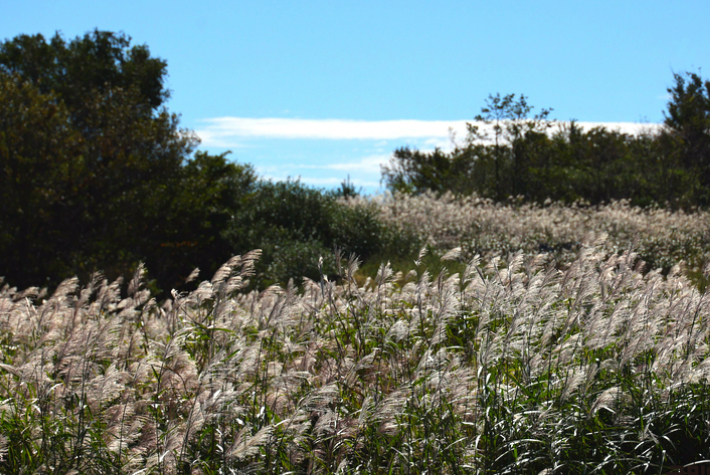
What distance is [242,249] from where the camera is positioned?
15.2m

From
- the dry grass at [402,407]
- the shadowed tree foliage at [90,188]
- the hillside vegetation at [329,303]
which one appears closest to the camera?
the dry grass at [402,407]

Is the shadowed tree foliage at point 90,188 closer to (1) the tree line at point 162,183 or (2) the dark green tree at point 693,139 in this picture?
(1) the tree line at point 162,183

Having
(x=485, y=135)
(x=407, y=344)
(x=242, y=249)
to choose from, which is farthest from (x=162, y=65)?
(x=407, y=344)

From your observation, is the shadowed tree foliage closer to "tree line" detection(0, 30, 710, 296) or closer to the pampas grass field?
"tree line" detection(0, 30, 710, 296)

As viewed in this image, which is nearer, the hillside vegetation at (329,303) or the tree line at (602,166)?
the hillside vegetation at (329,303)

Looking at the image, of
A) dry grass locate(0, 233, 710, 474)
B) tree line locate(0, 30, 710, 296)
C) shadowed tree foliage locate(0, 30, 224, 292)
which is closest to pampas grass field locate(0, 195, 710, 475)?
dry grass locate(0, 233, 710, 474)

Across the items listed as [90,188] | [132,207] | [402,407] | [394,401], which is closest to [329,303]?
[402,407]

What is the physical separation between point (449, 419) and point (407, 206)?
15.9m

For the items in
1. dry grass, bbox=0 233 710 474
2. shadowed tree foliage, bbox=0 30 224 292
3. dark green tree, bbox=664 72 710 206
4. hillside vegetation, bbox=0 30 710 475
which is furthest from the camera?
dark green tree, bbox=664 72 710 206

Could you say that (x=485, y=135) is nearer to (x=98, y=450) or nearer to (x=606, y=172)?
(x=606, y=172)

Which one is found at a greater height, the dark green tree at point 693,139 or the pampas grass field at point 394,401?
the dark green tree at point 693,139

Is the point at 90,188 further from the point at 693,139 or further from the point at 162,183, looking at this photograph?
the point at 693,139

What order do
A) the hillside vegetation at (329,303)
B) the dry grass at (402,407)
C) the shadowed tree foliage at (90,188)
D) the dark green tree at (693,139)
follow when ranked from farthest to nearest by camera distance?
the dark green tree at (693,139), the shadowed tree foliage at (90,188), the hillside vegetation at (329,303), the dry grass at (402,407)

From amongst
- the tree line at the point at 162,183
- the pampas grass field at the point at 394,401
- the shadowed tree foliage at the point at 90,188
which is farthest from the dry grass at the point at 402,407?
the shadowed tree foliage at the point at 90,188
